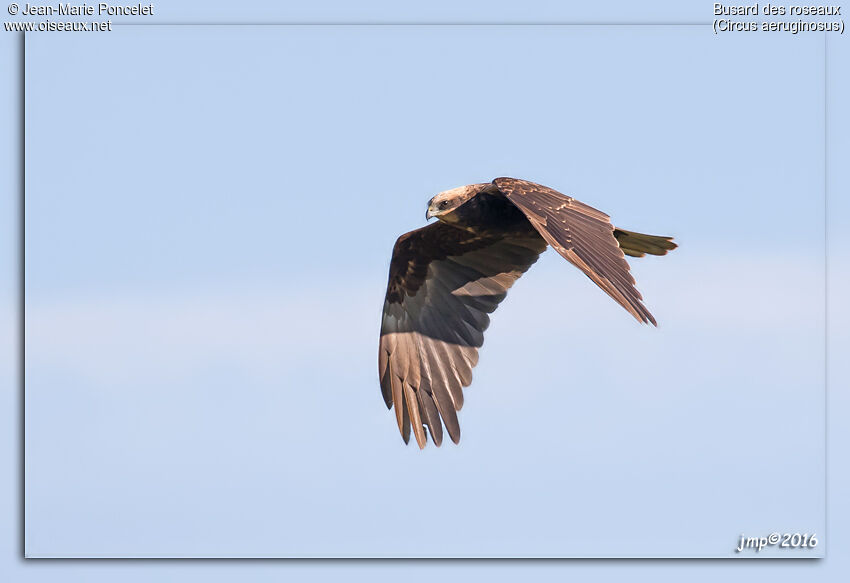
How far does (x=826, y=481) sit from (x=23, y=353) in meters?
7.56

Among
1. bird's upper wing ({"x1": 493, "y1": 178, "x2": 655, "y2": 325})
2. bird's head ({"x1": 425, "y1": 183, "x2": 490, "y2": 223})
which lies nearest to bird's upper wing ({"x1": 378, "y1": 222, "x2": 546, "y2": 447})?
bird's head ({"x1": 425, "y1": 183, "x2": 490, "y2": 223})

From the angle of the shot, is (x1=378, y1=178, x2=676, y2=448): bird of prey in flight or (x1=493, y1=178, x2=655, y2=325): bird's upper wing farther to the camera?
(x1=378, y1=178, x2=676, y2=448): bird of prey in flight

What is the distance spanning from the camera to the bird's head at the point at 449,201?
1272 cm

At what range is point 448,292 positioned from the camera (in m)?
14.2

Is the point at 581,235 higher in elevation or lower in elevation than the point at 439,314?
higher

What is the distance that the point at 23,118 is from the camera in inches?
544

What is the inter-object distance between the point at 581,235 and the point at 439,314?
10.6 ft

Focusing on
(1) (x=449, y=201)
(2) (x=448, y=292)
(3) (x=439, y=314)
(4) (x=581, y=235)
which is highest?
(1) (x=449, y=201)

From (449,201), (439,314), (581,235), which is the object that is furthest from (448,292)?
(581,235)

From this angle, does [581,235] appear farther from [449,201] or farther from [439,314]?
[439,314]

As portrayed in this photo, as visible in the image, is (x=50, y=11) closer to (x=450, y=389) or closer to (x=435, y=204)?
(x=435, y=204)

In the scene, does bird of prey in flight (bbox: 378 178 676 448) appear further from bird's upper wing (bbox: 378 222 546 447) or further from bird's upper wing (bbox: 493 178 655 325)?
bird's upper wing (bbox: 493 178 655 325)

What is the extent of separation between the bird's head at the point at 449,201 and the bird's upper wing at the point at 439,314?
76 centimetres

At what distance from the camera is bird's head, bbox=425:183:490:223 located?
1272 cm
